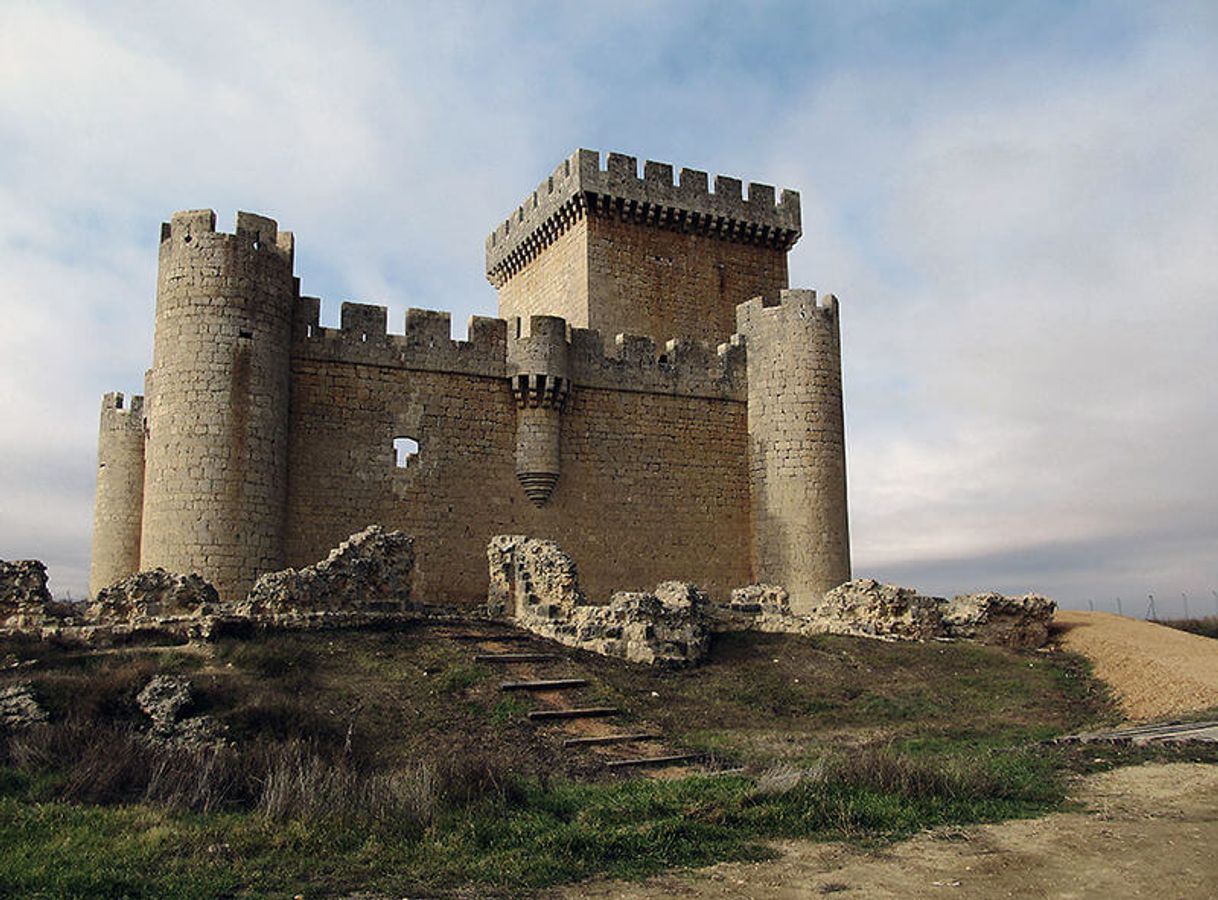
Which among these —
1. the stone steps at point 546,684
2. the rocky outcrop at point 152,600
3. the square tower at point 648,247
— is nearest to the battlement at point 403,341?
the square tower at point 648,247

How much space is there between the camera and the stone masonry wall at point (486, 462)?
64.5ft

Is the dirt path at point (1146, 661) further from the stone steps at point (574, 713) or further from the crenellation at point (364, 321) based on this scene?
the crenellation at point (364, 321)

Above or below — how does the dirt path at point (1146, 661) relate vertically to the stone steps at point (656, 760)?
above

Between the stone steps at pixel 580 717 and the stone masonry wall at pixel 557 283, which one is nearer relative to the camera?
the stone steps at pixel 580 717

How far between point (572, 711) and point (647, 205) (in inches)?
635

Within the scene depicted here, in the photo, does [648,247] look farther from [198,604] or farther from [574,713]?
[574,713]

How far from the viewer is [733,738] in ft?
38.5

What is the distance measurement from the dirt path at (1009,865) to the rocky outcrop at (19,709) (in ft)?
21.1

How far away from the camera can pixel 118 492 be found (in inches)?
886

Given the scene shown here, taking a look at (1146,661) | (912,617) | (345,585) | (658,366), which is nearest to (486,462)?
(658,366)

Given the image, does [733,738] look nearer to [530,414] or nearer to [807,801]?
[807,801]

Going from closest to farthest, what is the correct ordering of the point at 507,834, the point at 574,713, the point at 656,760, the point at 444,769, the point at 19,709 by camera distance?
the point at 507,834 → the point at 444,769 → the point at 19,709 → the point at 656,760 → the point at 574,713

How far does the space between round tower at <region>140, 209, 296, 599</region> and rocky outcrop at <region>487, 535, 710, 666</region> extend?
4.26 metres

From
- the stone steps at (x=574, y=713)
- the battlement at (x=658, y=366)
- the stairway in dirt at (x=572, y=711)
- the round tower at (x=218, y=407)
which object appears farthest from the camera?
the battlement at (x=658, y=366)
